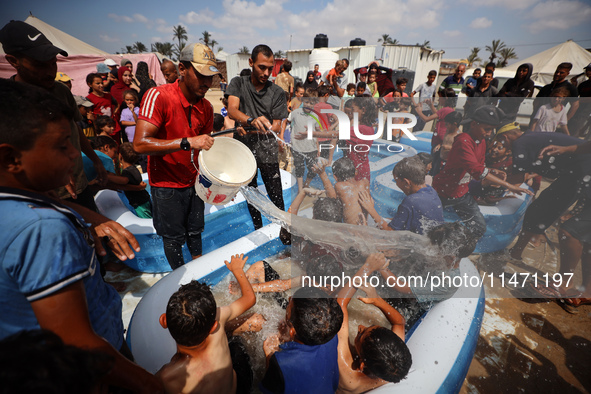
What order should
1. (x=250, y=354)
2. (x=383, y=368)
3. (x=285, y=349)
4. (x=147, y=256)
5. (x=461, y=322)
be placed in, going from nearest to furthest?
1. (x=383, y=368)
2. (x=285, y=349)
3. (x=461, y=322)
4. (x=250, y=354)
5. (x=147, y=256)

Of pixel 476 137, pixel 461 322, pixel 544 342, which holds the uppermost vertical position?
pixel 476 137

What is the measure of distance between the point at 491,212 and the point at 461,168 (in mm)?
1360

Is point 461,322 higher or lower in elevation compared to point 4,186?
lower

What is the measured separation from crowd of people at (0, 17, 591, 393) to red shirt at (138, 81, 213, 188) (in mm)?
11

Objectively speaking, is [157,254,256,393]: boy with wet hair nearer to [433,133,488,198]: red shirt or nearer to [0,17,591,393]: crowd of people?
[0,17,591,393]: crowd of people

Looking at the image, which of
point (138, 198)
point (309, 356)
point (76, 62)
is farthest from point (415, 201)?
point (76, 62)

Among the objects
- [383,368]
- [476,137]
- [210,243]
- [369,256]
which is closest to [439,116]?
[476,137]

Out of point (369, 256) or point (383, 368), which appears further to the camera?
point (369, 256)

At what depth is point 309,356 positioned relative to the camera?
161 cm

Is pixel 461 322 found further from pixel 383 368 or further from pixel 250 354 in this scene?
pixel 250 354

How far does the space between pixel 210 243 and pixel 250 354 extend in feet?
5.56

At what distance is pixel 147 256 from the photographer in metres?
3.06

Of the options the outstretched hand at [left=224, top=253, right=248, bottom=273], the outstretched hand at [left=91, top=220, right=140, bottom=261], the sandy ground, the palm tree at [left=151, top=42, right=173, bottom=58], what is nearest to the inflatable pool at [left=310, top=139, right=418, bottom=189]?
the outstretched hand at [left=224, top=253, right=248, bottom=273]

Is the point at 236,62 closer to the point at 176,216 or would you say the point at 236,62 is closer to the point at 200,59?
the point at 200,59
